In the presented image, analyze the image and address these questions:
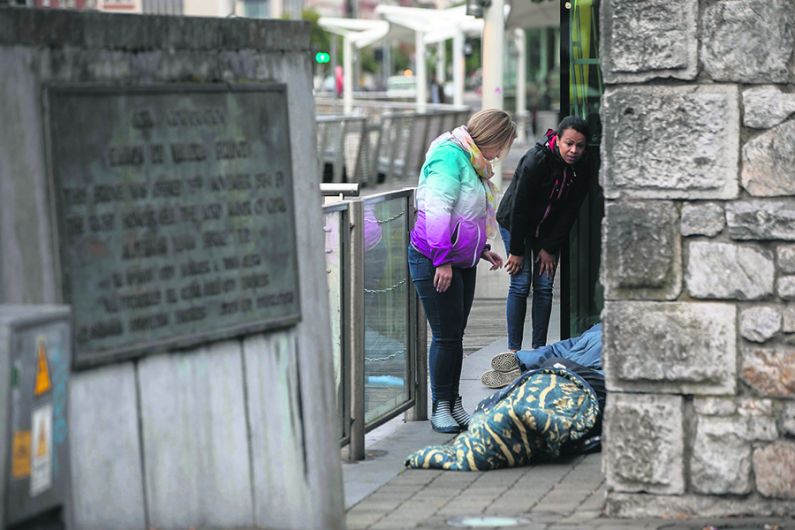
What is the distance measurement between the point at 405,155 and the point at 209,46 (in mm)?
21990

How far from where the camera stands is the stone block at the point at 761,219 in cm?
546

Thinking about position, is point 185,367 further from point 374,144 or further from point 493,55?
point 374,144

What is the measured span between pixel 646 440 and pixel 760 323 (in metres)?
0.59

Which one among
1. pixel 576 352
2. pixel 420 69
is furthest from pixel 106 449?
pixel 420 69

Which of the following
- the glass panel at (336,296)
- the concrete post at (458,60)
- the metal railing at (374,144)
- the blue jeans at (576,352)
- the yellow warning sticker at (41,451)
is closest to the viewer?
the yellow warning sticker at (41,451)

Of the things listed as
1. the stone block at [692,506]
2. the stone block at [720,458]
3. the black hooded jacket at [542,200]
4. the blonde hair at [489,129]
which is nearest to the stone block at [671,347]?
the stone block at [720,458]

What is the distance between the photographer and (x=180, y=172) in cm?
471

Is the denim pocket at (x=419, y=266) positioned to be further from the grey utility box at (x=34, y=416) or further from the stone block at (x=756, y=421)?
the grey utility box at (x=34, y=416)

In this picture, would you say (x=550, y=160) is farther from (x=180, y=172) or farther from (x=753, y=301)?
(x=180, y=172)

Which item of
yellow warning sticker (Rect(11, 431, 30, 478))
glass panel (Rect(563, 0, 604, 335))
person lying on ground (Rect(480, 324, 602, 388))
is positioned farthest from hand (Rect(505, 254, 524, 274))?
yellow warning sticker (Rect(11, 431, 30, 478))

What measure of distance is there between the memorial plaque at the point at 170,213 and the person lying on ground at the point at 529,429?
5.98ft

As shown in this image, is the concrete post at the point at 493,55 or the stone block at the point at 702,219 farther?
the concrete post at the point at 493,55

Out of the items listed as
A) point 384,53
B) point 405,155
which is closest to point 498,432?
point 405,155

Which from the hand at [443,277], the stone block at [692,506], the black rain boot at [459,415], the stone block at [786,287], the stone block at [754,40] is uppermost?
the stone block at [754,40]
